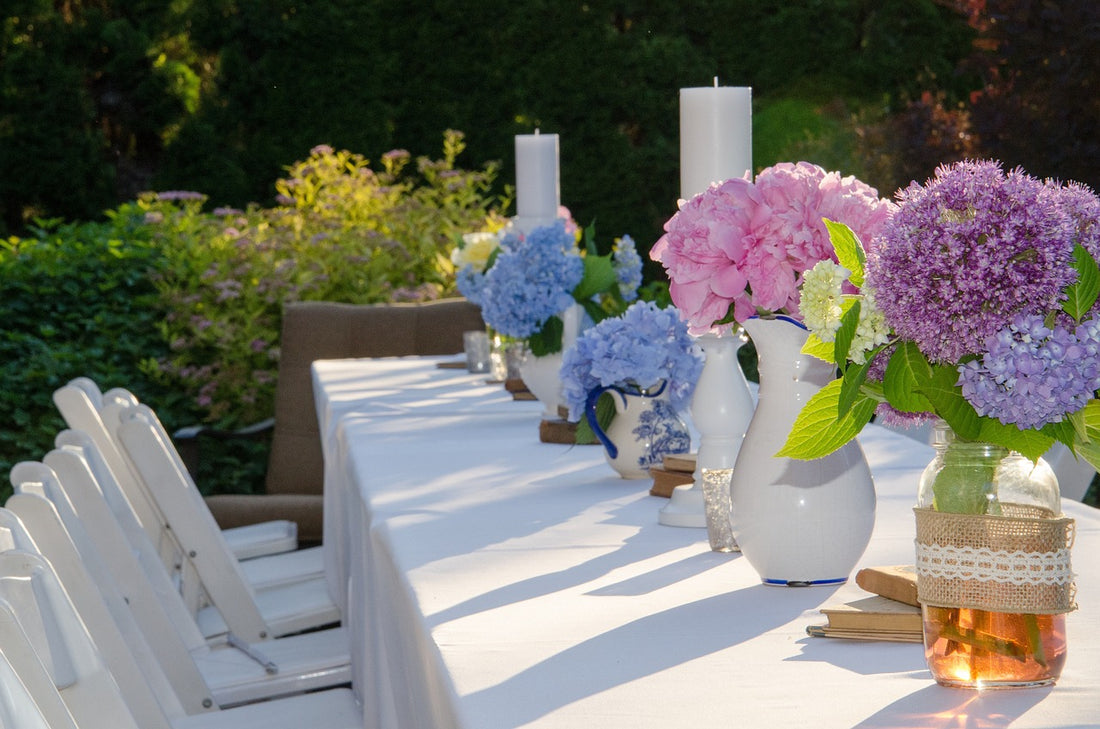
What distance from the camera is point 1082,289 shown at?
0.97m

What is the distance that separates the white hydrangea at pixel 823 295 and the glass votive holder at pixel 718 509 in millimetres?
504

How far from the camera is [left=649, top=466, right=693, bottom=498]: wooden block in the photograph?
6.34ft

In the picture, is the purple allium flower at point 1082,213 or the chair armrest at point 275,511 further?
the chair armrest at point 275,511

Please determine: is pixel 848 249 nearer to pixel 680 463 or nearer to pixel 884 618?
pixel 884 618

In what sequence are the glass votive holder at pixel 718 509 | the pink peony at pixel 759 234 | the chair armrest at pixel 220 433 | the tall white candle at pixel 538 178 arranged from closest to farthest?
the pink peony at pixel 759 234, the glass votive holder at pixel 718 509, the tall white candle at pixel 538 178, the chair armrest at pixel 220 433

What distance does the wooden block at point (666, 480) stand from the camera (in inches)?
76.1

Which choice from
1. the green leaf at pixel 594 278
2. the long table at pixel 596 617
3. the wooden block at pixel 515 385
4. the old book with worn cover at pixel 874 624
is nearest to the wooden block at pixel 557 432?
the long table at pixel 596 617

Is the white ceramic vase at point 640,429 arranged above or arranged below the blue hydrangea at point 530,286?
below

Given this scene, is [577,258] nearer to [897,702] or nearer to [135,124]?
[897,702]

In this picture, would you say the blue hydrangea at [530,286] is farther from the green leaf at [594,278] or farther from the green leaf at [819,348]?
the green leaf at [819,348]

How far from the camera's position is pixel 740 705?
105 cm

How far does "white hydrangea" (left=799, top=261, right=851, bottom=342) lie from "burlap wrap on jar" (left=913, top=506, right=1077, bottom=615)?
0.16 m

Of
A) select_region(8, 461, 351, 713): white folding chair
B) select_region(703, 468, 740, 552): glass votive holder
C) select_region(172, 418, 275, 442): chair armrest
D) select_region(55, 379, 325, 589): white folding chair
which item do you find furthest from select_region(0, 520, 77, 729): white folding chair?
select_region(172, 418, 275, 442): chair armrest

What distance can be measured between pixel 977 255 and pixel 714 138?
0.77 metres
